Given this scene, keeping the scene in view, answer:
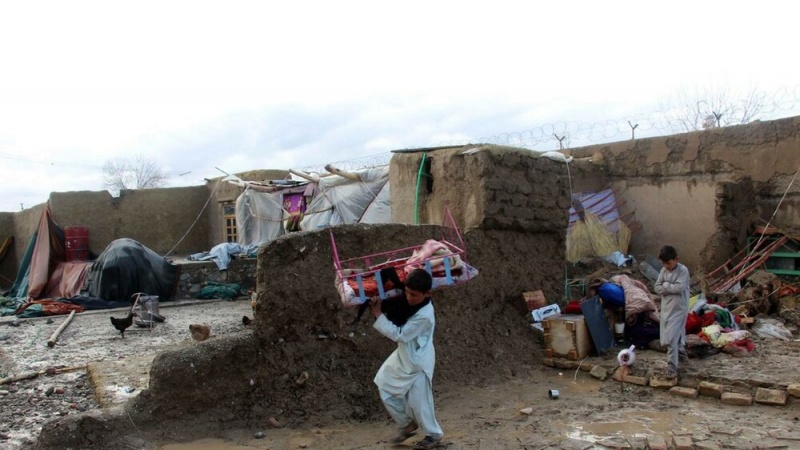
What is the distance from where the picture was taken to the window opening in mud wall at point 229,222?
1667 cm

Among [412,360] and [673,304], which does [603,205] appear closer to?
[673,304]

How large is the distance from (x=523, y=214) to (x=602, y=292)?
119 centimetres

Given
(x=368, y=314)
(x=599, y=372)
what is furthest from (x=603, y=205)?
(x=368, y=314)

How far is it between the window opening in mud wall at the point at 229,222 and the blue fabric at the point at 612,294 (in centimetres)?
1226

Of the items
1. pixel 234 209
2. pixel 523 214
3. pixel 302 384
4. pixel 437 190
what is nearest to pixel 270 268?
pixel 302 384

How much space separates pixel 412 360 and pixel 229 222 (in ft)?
45.4

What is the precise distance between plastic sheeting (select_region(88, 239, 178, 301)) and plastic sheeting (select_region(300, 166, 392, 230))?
123 inches

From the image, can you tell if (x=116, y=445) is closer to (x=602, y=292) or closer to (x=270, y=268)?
(x=270, y=268)

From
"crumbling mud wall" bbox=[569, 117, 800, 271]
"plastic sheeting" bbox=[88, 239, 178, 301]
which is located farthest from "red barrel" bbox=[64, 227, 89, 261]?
"crumbling mud wall" bbox=[569, 117, 800, 271]

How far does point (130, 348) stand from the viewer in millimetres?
7242

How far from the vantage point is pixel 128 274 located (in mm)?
11969

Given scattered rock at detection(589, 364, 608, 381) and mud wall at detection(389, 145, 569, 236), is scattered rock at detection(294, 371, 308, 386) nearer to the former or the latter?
mud wall at detection(389, 145, 569, 236)

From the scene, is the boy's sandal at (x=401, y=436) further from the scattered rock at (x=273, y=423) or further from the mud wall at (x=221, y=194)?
the mud wall at (x=221, y=194)

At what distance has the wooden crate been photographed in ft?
19.4
